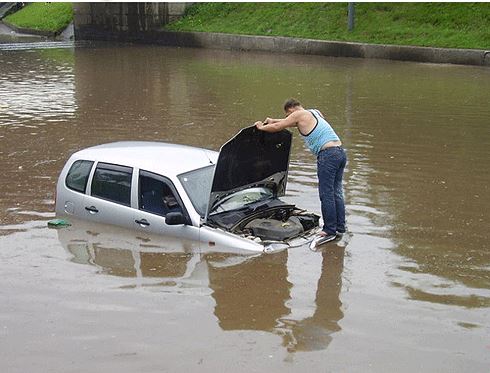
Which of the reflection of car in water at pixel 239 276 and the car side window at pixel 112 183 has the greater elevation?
the car side window at pixel 112 183

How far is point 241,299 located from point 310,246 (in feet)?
5.33

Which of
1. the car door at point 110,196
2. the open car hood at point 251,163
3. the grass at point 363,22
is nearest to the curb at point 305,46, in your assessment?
the grass at point 363,22

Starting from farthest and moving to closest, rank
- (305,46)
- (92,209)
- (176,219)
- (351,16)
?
(351,16)
(305,46)
(92,209)
(176,219)

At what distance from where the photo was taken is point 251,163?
9.34 m

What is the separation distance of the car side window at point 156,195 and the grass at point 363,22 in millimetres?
22346

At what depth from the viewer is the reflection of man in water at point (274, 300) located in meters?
7.00

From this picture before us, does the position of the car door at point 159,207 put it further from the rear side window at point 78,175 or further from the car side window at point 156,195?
the rear side window at point 78,175

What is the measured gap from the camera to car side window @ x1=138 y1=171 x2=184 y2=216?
30.1ft

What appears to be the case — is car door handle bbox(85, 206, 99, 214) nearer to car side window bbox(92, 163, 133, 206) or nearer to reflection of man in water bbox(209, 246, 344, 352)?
car side window bbox(92, 163, 133, 206)

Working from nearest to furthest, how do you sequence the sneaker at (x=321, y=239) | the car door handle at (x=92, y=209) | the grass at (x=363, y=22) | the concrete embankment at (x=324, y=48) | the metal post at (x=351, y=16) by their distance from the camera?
the sneaker at (x=321, y=239) < the car door handle at (x=92, y=209) < the concrete embankment at (x=324, y=48) < the grass at (x=363, y=22) < the metal post at (x=351, y=16)

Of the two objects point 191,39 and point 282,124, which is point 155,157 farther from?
point 191,39

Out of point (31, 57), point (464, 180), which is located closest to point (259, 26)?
point (31, 57)

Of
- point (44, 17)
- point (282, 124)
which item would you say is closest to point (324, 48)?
point (282, 124)

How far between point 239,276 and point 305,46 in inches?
1026
